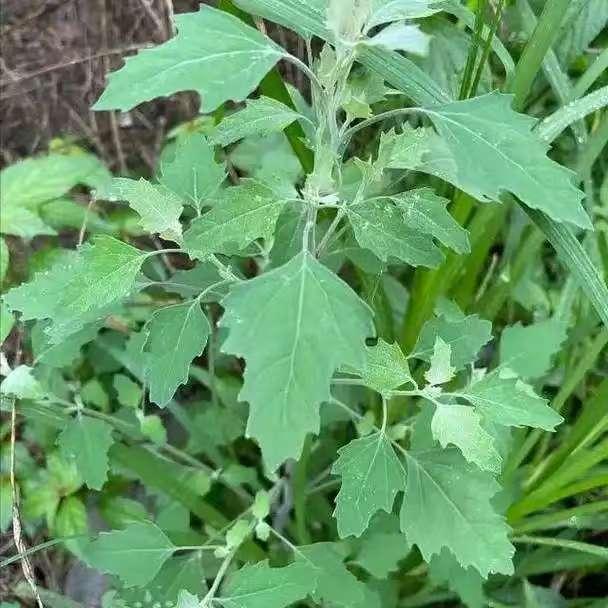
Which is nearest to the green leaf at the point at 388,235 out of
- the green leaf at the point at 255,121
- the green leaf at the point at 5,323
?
the green leaf at the point at 255,121

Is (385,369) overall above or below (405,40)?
below

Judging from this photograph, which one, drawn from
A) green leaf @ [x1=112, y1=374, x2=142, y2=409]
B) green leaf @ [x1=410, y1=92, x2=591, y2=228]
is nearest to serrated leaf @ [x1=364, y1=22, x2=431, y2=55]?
green leaf @ [x1=410, y1=92, x2=591, y2=228]

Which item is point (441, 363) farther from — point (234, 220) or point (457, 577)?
point (457, 577)

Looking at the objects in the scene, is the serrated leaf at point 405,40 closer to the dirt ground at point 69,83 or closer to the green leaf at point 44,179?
the green leaf at point 44,179

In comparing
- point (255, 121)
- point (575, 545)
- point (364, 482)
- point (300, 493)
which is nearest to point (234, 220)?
point (255, 121)

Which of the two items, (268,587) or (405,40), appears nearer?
(405,40)
